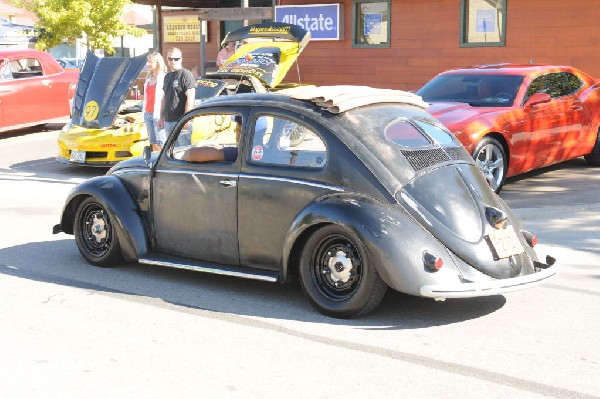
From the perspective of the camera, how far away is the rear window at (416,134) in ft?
22.9

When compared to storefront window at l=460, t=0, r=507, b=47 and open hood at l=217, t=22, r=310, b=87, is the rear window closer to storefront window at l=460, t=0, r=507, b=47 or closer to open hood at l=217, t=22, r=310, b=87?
open hood at l=217, t=22, r=310, b=87

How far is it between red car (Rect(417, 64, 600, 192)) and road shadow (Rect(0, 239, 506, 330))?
471cm

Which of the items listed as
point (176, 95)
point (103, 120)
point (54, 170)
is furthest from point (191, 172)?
point (54, 170)

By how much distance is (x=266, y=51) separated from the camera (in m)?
16.4

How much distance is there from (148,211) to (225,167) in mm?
912

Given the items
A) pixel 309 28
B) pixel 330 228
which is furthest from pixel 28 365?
pixel 309 28

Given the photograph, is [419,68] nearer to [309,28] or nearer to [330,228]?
[309,28]

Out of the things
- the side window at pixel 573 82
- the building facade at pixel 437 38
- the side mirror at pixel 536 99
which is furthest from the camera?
the building facade at pixel 437 38

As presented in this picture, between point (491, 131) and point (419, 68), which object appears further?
point (419, 68)

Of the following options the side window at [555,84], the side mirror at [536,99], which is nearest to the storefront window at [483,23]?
the side window at [555,84]

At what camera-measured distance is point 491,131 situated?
1169 centimetres

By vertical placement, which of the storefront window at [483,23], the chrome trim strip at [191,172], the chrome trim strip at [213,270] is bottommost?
the chrome trim strip at [213,270]

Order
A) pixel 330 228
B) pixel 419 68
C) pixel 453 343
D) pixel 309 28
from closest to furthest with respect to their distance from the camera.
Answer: pixel 453 343
pixel 330 228
pixel 419 68
pixel 309 28

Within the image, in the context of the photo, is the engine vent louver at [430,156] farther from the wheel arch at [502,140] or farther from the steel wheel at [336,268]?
the wheel arch at [502,140]
